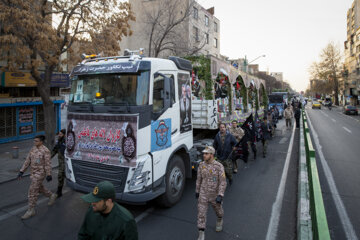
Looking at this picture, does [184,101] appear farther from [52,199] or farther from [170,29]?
[170,29]

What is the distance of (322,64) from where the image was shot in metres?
64.1

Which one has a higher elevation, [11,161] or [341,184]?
[341,184]

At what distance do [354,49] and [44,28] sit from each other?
236ft

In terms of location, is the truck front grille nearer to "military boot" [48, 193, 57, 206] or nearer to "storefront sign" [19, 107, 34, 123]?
"military boot" [48, 193, 57, 206]

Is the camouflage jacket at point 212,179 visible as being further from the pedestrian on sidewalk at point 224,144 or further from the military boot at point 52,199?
the military boot at point 52,199

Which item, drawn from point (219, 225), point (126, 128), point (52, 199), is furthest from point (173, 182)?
point (52, 199)

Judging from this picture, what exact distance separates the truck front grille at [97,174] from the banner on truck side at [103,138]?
4.2 inches

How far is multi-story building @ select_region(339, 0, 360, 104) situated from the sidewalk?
63.3 m

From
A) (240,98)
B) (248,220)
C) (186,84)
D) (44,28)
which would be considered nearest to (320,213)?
(248,220)

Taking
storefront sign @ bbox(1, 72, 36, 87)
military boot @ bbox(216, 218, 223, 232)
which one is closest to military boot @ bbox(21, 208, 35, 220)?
military boot @ bbox(216, 218, 223, 232)

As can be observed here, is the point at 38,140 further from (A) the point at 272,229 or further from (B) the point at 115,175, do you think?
(A) the point at 272,229

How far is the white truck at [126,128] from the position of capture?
5039 millimetres

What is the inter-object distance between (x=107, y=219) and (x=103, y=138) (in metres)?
2.85

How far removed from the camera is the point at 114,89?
5348 millimetres
